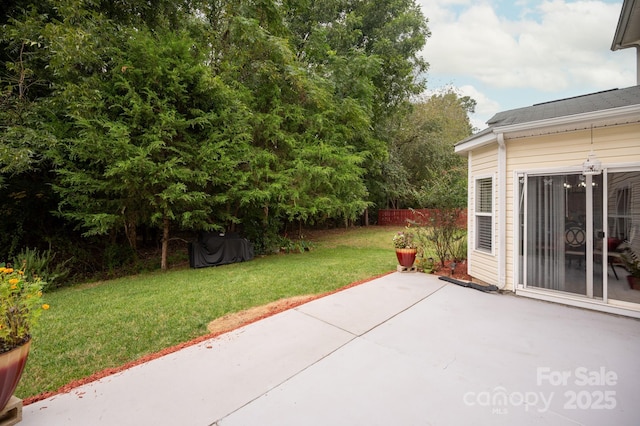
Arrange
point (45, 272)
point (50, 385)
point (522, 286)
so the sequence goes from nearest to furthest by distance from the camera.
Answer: point (50, 385) → point (522, 286) → point (45, 272)

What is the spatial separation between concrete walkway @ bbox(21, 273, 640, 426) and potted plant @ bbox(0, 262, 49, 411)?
0.34 metres

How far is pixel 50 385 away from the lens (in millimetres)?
2336

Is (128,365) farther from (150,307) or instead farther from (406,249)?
(406,249)

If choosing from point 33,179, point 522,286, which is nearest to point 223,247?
point 33,179

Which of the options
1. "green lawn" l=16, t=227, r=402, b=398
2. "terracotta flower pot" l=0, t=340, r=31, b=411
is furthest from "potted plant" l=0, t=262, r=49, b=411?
"green lawn" l=16, t=227, r=402, b=398

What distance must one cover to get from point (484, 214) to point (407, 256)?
1642 millimetres

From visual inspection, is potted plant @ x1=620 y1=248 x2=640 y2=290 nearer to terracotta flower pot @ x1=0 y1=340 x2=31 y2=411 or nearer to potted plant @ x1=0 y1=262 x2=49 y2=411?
potted plant @ x1=0 y1=262 x2=49 y2=411

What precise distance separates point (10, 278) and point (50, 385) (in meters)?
1.04

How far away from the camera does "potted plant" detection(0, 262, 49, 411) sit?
1.76 meters

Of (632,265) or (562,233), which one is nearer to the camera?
(632,265)

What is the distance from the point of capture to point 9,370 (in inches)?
69.9

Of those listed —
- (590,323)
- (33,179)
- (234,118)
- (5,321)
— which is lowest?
(590,323)

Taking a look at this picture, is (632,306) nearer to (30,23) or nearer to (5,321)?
(5,321)

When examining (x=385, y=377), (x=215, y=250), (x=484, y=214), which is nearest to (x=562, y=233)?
(x=484, y=214)
